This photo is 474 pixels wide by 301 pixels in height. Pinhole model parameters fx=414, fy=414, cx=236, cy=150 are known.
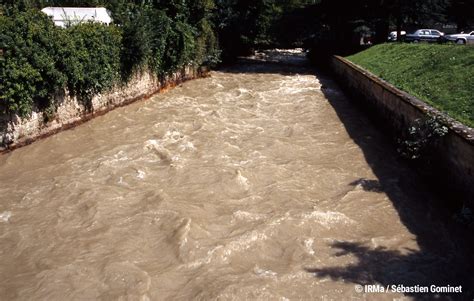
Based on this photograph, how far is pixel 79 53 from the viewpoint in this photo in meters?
11.8

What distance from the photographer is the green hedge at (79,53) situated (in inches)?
376

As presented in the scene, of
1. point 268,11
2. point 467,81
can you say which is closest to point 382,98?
point 467,81

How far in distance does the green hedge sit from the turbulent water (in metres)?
1.36

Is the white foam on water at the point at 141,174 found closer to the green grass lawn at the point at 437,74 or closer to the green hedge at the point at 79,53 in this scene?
the green hedge at the point at 79,53

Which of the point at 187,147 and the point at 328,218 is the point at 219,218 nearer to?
the point at 328,218

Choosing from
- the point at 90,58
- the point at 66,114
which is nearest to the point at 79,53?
the point at 90,58

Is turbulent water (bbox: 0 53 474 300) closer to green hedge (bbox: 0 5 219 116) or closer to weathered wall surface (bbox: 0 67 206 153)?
weathered wall surface (bbox: 0 67 206 153)

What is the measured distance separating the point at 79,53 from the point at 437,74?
10.1 metres

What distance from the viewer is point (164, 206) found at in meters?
7.22

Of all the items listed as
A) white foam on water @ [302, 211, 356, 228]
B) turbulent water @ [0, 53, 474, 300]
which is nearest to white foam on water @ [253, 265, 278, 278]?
turbulent water @ [0, 53, 474, 300]

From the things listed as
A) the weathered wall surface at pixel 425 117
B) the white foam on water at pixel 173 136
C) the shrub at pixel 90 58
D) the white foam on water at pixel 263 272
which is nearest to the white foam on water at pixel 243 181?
the white foam on water at pixel 263 272

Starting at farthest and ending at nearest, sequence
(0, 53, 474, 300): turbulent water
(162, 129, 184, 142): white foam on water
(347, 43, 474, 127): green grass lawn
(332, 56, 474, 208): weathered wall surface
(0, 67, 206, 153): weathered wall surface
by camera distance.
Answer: (162, 129, 184, 142): white foam on water < (0, 67, 206, 153): weathered wall surface < (347, 43, 474, 127): green grass lawn < (332, 56, 474, 208): weathered wall surface < (0, 53, 474, 300): turbulent water

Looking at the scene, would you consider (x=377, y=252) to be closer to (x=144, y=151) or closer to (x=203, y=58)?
(x=144, y=151)

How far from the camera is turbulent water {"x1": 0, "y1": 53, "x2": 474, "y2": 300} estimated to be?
5281 millimetres
